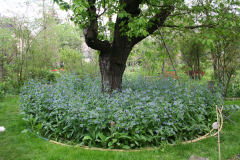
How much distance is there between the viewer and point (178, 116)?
3.12 metres

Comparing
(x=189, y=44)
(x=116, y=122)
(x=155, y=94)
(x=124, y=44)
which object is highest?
(x=189, y=44)

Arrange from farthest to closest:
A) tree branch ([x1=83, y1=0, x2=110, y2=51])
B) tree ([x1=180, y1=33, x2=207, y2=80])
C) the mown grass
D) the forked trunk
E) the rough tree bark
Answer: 1. tree ([x1=180, y1=33, x2=207, y2=80])
2. the forked trunk
3. the rough tree bark
4. tree branch ([x1=83, y1=0, x2=110, y2=51])
5. the mown grass

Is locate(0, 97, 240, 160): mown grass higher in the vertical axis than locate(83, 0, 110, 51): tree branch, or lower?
lower

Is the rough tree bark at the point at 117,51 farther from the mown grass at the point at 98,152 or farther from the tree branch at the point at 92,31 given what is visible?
the mown grass at the point at 98,152

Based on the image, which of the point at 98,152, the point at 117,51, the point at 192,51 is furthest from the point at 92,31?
the point at 192,51

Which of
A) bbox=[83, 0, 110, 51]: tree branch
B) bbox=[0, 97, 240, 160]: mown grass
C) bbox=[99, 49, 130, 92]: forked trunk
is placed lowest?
bbox=[0, 97, 240, 160]: mown grass

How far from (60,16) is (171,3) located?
58.4 ft

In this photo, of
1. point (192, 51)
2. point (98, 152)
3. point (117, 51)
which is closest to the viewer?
point (98, 152)

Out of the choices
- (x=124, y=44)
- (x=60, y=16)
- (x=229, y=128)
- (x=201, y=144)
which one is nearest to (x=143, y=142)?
(x=201, y=144)

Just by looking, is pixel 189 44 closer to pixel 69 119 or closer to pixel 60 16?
pixel 69 119

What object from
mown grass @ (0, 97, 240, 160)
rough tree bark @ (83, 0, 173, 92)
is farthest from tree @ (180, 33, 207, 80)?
mown grass @ (0, 97, 240, 160)

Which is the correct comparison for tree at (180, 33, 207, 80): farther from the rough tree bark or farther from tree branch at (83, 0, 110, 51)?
tree branch at (83, 0, 110, 51)

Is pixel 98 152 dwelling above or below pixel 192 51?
below

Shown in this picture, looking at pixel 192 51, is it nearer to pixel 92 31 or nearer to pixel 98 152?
pixel 92 31
